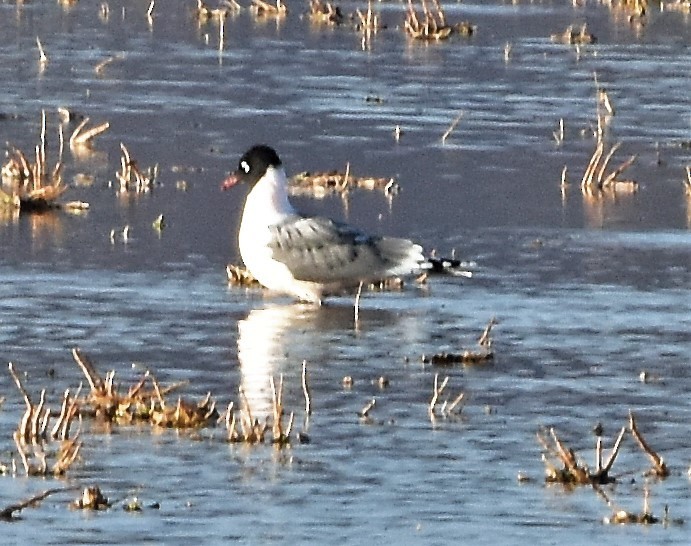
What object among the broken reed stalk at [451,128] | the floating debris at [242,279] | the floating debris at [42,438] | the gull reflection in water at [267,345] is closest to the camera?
the floating debris at [42,438]

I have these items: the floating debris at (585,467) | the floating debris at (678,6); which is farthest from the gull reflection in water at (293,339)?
the floating debris at (678,6)

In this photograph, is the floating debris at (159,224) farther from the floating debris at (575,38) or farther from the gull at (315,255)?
the floating debris at (575,38)

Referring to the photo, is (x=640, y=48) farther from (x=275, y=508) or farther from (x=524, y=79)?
(x=275, y=508)

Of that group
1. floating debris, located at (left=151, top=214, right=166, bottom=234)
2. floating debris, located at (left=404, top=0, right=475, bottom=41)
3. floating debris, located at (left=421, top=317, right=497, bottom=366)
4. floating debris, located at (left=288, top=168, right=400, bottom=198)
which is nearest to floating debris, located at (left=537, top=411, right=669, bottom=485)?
floating debris, located at (left=421, top=317, right=497, bottom=366)

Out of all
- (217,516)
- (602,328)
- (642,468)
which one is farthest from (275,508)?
(602,328)

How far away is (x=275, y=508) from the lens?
870 cm

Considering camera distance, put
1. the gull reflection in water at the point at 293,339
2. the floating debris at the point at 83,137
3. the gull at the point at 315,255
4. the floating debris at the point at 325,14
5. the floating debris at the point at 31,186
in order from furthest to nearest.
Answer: the floating debris at the point at 325,14 < the floating debris at the point at 83,137 < the floating debris at the point at 31,186 < the gull at the point at 315,255 < the gull reflection in water at the point at 293,339

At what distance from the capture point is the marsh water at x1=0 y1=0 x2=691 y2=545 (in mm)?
8906

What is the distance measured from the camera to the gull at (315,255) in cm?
1345

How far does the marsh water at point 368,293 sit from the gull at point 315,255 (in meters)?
0.17

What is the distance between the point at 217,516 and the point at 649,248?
303 inches

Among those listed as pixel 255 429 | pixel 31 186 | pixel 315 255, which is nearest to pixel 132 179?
pixel 31 186

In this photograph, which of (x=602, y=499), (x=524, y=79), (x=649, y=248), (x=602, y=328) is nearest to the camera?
(x=602, y=499)

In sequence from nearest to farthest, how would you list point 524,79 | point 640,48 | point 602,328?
1. point 602,328
2. point 524,79
3. point 640,48
